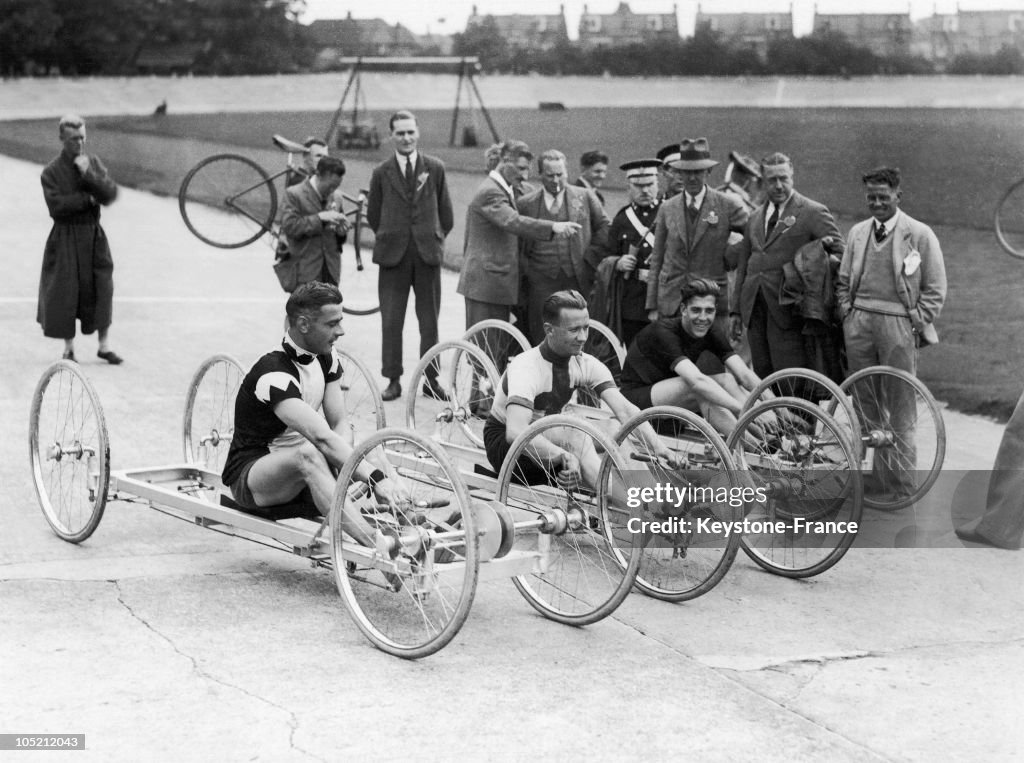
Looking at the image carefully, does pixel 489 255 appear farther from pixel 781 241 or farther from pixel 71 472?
pixel 71 472

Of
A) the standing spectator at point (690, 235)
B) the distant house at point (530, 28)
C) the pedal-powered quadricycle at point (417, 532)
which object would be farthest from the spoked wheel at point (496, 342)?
the distant house at point (530, 28)

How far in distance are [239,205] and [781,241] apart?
23.4 ft

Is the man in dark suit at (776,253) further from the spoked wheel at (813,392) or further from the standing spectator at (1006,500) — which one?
the standing spectator at (1006,500)

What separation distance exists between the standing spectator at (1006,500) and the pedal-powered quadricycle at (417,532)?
6.71 ft

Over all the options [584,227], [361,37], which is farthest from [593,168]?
[361,37]

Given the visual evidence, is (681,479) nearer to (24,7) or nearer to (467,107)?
(467,107)

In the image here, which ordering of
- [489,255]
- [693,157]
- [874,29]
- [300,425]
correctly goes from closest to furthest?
→ [300,425] < [693,157] < [489,255] < [874,29]

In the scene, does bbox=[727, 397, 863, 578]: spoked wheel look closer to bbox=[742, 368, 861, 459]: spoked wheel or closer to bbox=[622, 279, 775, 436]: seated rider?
bbox=[742, 368, 861, 459]: spoked wheel

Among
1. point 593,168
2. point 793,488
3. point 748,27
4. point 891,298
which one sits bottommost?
point 793,488

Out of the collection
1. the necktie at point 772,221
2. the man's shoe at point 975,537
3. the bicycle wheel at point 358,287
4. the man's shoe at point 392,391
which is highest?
the necktie at point 772,221

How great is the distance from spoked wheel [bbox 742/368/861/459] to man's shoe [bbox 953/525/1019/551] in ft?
2.53

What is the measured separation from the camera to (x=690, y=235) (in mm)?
9047

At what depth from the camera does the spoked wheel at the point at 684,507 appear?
20.1ft

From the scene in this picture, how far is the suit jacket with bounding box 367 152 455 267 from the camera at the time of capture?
34.8 feet
